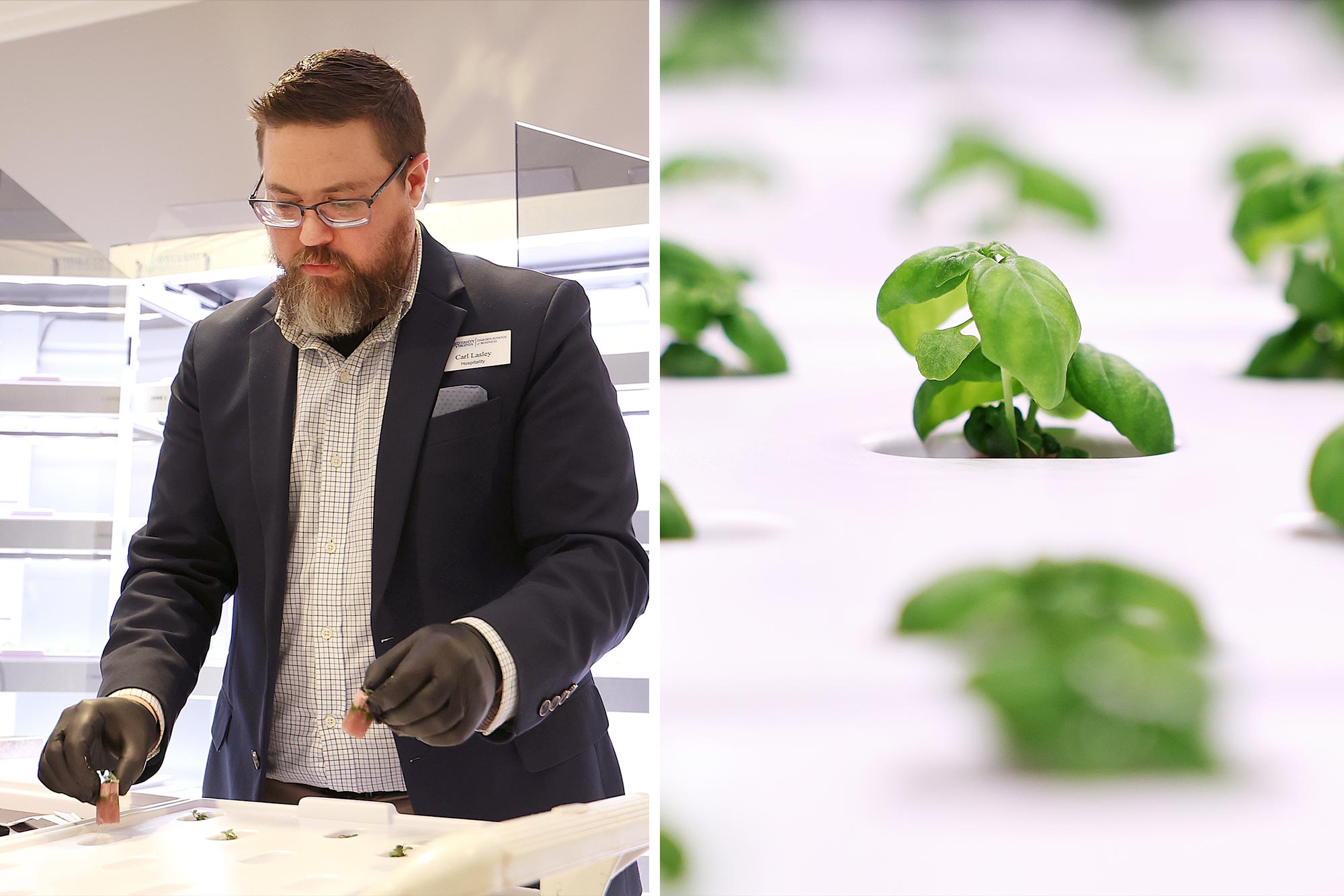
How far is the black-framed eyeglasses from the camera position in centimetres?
130

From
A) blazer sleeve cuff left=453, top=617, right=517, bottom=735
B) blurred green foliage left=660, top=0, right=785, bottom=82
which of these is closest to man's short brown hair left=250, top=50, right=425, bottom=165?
blazer sleeve cuff left=453, top=617, right=517, bottom=735

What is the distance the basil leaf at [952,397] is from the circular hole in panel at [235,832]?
2.35ft

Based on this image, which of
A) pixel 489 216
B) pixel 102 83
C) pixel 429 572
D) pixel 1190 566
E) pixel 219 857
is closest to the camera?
pixel 1190 566

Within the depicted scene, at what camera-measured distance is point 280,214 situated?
1.32m

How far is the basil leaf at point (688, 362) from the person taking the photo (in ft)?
1.35

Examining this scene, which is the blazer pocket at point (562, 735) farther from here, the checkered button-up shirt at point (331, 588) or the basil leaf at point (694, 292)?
the basil leaf at point (694, 292)

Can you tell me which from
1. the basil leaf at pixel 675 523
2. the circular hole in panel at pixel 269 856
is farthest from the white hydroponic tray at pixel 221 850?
the basil leaf at pixel 675 523

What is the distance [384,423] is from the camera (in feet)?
4.00

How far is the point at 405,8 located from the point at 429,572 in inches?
105

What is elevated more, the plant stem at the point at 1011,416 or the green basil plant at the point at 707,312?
the green basil plant at the point at 707,312

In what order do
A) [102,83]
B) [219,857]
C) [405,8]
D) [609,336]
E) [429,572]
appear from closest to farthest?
[219,857], [429,572], [609,336], [405,8], [102,83]

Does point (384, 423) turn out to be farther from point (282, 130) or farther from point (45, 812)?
point (45, 812)

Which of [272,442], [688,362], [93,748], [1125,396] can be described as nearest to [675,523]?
[688,362]

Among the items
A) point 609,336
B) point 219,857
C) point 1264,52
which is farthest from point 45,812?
point 1264,52
